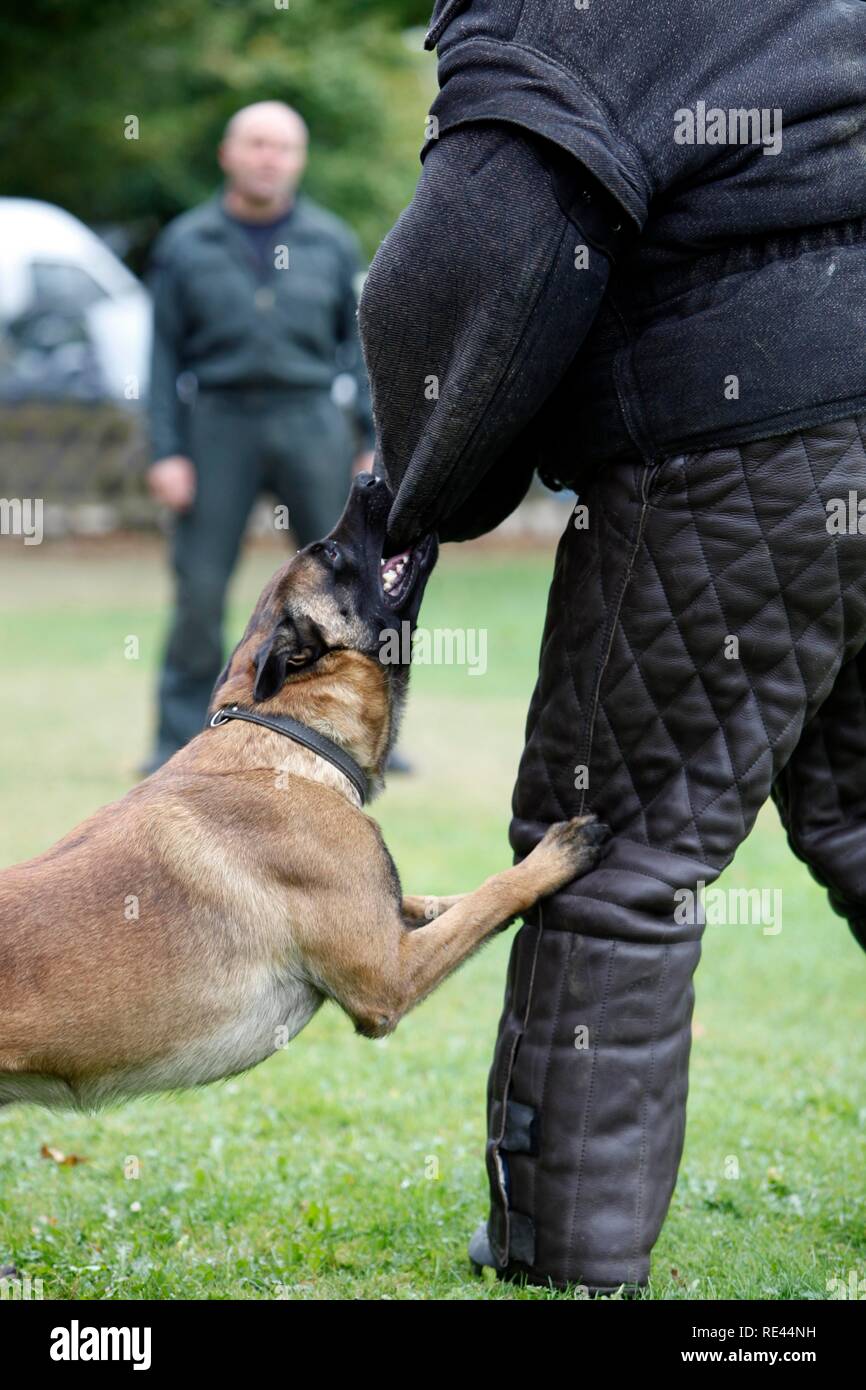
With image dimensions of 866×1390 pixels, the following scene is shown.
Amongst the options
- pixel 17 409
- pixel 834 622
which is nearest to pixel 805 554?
pixel 834 622

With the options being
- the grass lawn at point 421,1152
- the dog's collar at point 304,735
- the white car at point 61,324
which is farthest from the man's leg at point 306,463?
the white car at point 61,324

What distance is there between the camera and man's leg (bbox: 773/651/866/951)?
3.11 metres

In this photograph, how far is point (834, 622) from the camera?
2789 millimetres

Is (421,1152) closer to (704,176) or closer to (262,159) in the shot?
(704,176)

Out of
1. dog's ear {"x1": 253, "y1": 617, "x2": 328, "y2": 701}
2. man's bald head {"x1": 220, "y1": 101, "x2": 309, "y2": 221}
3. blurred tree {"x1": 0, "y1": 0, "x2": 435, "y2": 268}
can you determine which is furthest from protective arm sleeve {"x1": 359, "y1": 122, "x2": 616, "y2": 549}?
blurred tree {"x1": 0, "y1": 0, "x2": 435, "y2": 268}

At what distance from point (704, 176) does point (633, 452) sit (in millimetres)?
464

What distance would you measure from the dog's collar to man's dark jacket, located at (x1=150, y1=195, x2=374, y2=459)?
15.7ft

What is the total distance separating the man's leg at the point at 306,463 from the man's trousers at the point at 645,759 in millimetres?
5034

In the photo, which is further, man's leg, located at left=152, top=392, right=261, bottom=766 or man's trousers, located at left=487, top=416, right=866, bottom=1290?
man's leg, located at left=152, top=392, right=261, bottom=766

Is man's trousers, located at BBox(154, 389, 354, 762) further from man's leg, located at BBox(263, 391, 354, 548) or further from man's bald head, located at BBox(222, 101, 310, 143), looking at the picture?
man's bald head, located at BBox(222, 101, 310, 143)

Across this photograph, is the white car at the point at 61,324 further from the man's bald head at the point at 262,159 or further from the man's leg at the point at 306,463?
the man's leg at the point at 306,463

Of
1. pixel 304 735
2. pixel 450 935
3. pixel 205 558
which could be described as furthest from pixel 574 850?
pixel 205 558

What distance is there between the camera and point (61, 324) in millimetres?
20078

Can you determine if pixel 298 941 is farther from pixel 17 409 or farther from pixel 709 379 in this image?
pixel 17 409
